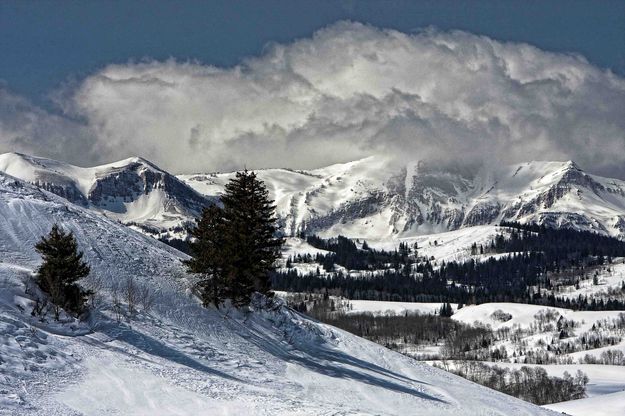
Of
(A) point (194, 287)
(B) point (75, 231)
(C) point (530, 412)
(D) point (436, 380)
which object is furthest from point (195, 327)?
(C) point (530, 412)

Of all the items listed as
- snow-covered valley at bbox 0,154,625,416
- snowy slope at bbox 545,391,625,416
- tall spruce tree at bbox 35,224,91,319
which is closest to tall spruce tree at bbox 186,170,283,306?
snow-covered valley at bbox 0,154,625,416

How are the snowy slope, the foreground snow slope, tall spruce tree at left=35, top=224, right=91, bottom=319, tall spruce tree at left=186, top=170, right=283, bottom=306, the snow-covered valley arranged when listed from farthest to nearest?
the snowy slope → tall spruce tree at left=186, top=170, right=283, bottom=306 → tall spruce tree at left=35, top=224, right=91, bottom=319 → the snow-covered valley → the foreground snow slope

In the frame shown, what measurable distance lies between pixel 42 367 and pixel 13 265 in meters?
12.1

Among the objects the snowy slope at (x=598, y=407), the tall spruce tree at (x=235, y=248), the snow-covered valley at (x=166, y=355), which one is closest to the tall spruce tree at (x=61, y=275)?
the snow-covered valley at (x=166, y=355)

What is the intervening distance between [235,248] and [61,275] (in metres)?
13.0

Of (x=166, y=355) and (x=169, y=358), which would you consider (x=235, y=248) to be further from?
(x=169, y=358)

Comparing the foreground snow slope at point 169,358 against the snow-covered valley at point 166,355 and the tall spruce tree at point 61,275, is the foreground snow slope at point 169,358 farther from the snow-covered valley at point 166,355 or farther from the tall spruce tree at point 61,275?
the tall spruce tree at point 61,275

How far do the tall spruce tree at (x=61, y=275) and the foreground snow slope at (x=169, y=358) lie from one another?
1.23 metres

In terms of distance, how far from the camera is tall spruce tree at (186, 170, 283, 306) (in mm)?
45156

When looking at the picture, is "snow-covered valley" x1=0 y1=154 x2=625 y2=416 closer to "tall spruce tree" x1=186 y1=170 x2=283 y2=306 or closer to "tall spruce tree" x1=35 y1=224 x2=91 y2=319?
"tall spruce tree" x1=35 y1=224 x2=91 y2=319

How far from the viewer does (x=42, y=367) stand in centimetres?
2802

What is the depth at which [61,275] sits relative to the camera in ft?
117

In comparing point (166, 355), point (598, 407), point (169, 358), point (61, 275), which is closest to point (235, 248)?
point (166, 355)

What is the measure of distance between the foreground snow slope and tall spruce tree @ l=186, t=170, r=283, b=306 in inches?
64.0
